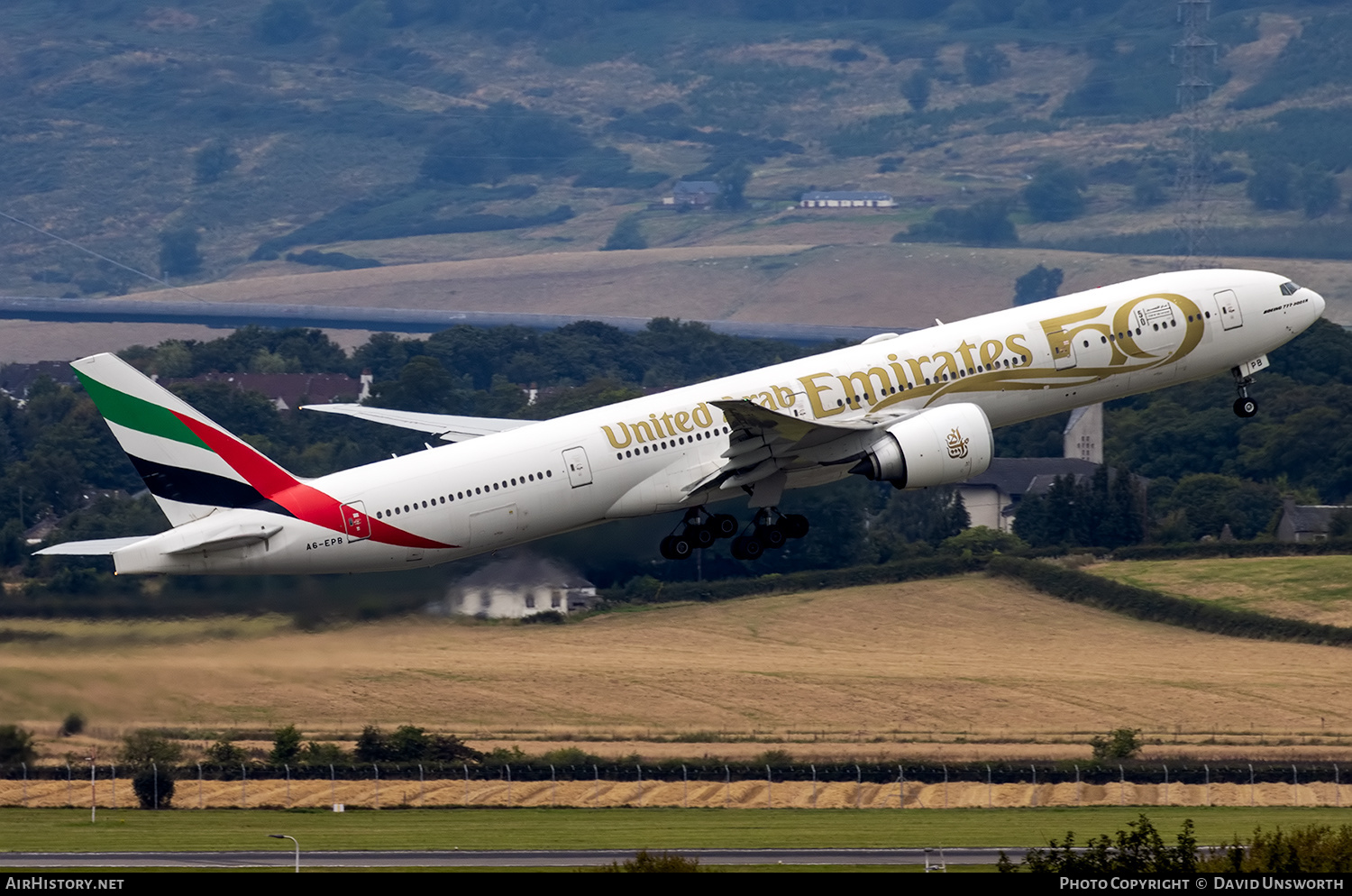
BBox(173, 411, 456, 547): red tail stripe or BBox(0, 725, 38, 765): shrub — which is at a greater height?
BBox(173, 411, 456, 547): red tail stripe

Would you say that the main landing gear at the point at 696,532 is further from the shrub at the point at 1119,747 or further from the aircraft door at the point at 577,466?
the shrub at the point at 1119,747

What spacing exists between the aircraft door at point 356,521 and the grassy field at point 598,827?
42.2ft

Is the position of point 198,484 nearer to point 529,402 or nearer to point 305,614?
point 305,614

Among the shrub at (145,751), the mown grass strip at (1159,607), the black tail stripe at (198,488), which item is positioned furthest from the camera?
the mown grass strip at (1159,607)

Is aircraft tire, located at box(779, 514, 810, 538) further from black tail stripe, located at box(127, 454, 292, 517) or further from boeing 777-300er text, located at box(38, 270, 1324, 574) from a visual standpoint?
black tail stripe, located at box(127, 454, 292, 517)

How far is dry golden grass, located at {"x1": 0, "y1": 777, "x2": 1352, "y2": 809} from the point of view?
68.4 metres

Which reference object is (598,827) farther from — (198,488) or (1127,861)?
(1127,861)

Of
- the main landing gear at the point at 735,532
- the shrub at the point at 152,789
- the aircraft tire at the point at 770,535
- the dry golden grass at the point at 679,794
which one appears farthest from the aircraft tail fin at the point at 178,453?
the shrub at the point at 152,789

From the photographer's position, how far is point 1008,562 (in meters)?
101

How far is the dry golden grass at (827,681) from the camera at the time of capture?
2970 inches

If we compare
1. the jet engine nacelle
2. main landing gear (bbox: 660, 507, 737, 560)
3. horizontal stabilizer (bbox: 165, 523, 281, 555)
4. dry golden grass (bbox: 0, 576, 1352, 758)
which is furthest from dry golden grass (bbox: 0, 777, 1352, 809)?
horizontal stabilizer (bbox: 165, 523, 281, 555)

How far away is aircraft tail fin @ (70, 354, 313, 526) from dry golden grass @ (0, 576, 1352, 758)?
954 cm
